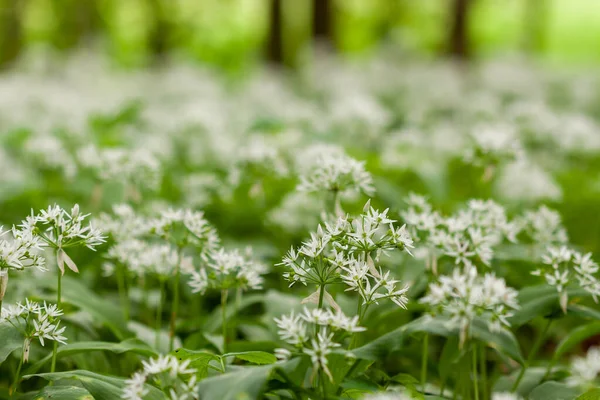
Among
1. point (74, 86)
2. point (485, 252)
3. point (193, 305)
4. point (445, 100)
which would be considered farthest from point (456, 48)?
point (485, 252)

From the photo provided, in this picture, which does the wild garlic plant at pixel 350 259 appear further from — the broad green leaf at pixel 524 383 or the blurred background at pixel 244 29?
the blurred background at pixel 244 29

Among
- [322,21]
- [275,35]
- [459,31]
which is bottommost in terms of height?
[459,31]

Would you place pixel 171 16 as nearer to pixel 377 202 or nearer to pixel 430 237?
pixel 377 202

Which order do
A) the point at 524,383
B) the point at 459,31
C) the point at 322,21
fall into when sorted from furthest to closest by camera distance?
the point at 322,21 < the point at 459,31 < the point at 524,383

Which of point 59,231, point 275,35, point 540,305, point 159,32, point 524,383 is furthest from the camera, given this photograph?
point 159,32

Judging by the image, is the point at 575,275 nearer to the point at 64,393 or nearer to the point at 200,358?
the point at 200,358

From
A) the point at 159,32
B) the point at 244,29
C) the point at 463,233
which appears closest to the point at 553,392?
the point at 463,233

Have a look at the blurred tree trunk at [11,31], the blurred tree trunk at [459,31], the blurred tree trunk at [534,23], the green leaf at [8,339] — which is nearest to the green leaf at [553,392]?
the green leaf at [8,339]
